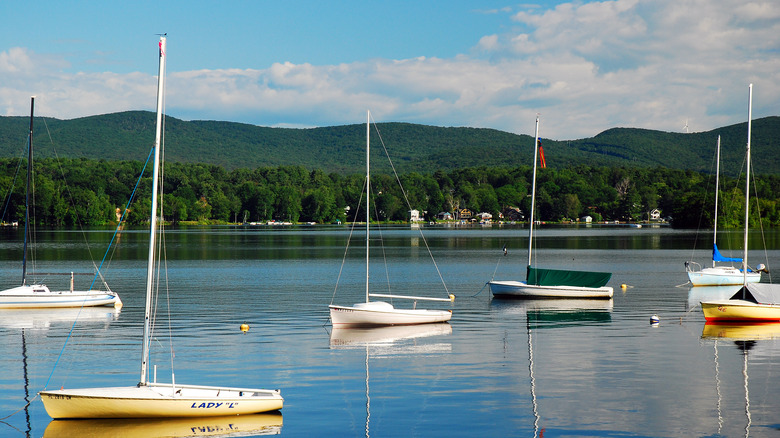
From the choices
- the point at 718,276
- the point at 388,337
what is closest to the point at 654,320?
the point at 388,337

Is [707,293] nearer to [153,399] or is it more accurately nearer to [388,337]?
[388,337]

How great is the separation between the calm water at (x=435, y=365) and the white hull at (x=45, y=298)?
1.28m

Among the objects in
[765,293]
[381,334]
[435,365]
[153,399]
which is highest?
[765,293]

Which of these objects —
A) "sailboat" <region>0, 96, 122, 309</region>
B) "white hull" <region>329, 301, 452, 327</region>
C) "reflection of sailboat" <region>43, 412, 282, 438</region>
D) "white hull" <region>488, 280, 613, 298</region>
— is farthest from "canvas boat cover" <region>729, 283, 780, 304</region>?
"sailboat" <region>0, 96, 122, 309</region>

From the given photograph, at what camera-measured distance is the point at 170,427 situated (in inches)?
824

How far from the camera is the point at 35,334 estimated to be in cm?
3578

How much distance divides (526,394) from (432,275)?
1766 inches

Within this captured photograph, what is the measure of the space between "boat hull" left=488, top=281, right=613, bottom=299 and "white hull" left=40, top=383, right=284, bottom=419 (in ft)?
100

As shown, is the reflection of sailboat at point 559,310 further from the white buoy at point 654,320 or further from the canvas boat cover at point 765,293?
the canvas boat cover at point 765,293

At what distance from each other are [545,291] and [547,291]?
12cm

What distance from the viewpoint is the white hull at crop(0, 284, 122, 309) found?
4391 centimetres

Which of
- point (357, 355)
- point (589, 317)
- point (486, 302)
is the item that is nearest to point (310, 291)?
point (486, 302)

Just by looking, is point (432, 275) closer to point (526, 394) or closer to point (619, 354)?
point (619, 354)

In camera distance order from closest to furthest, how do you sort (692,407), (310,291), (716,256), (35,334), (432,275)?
(692,407)
(35,334)
(310,291)
(716,256)
(432,275)
